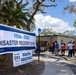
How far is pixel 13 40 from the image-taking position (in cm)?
1162

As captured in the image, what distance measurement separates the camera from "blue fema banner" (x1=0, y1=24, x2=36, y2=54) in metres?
10.5

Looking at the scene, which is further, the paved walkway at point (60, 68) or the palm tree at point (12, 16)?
the palm tree at point (12, 16)

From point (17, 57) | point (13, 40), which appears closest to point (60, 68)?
point (17, 57)

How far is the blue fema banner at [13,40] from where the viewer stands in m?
10.5

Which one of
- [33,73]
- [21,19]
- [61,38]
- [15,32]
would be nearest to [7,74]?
[33,73]

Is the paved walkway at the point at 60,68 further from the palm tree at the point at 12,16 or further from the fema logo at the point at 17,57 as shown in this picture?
the palm tree at the point at 12,16

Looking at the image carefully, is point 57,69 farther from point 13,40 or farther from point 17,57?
point 13,40

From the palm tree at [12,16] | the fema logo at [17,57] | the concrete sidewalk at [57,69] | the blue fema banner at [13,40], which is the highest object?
the palm tree at [12,16]

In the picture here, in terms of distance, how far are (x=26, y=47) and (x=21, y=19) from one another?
7293 mm

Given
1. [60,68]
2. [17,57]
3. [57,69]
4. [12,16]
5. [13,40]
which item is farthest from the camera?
[12,16]

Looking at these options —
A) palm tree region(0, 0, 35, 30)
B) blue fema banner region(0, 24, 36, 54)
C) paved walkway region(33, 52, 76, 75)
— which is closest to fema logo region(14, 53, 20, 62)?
blue fema banner region(0, 24, 36, 54)

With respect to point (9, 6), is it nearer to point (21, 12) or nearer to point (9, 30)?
point (21, 12)

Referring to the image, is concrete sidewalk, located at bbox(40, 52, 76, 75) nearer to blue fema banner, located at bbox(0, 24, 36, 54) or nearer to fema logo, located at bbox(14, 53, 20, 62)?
blue fema banner, located at bbox(0, 24, 36, 54)

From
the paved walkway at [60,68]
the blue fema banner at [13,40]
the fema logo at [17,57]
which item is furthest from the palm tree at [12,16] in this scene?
the fema logo at [17,57]
